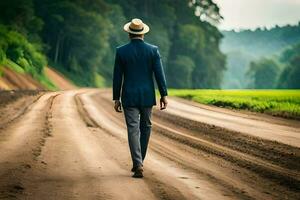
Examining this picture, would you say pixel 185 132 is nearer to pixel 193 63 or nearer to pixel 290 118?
pixel 290 118

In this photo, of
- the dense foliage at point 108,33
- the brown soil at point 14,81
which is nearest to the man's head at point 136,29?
the brown soil at point 14,81

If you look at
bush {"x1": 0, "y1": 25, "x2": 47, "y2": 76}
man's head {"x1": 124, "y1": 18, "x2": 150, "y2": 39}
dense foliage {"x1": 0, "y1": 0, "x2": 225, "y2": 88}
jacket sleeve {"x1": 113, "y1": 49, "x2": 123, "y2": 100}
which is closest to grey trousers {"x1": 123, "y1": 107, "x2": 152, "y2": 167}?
jacket sleeve {"x1": 113, "y1": 49, "x2": 123, "y2": 100}

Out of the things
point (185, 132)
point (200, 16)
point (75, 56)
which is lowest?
point (185, 132)

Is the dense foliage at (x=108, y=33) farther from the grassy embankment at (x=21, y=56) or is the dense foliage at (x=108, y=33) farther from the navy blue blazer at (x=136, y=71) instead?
the navy blue blazer at (x=136, y=71)

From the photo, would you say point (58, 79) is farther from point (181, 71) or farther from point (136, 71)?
point (136, 71)

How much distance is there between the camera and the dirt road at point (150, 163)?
5711mm

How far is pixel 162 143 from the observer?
10359mm

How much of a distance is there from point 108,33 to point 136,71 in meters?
60.3

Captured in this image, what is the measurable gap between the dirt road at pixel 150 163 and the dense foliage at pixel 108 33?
37002 millimetres

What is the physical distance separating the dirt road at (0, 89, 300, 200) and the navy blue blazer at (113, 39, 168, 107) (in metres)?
1.11

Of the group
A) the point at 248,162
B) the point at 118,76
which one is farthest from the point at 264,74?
the point at 118,76

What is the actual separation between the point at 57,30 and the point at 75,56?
4.87 m

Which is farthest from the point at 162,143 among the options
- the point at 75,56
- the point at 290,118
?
the point at 75,56

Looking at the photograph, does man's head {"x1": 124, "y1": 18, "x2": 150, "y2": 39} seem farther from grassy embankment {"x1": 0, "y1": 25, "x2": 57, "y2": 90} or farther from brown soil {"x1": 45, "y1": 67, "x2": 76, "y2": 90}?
brown soil {"x1": 45, "y1": 67, "x2": 76, "y2": 90}
